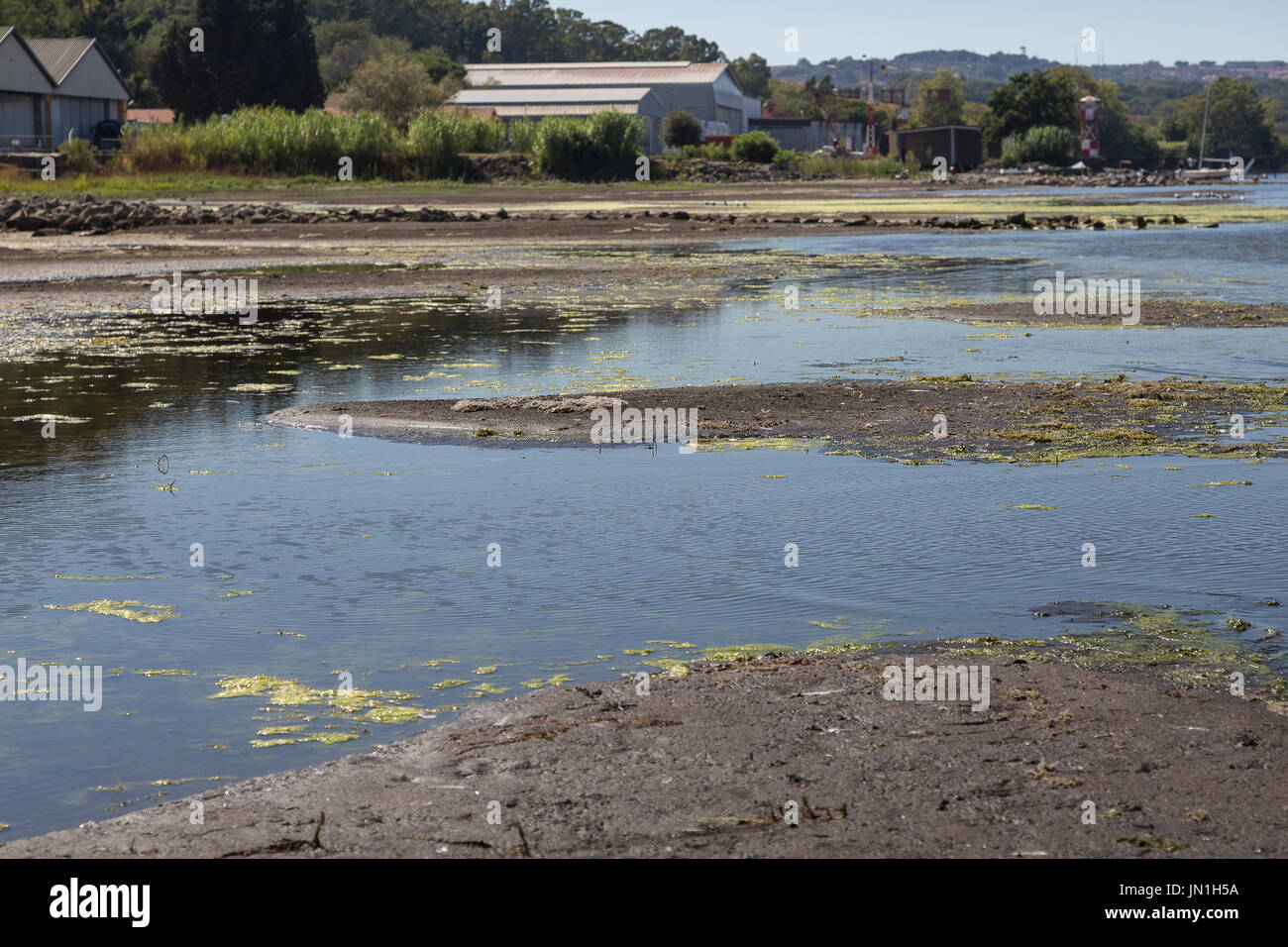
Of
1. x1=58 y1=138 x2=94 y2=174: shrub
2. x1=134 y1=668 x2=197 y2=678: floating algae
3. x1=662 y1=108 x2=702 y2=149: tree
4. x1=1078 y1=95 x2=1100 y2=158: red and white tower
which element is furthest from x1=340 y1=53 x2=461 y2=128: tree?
x1=1078 y1=95 x2=1100 y2=158: red and white tower

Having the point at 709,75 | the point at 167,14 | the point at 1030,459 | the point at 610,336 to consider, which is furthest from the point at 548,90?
the point at 1030,459

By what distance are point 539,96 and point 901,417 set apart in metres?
113

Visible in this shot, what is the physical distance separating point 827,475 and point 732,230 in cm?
3463

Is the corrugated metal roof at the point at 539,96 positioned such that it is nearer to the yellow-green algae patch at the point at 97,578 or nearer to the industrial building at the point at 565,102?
the industrial building at the point at 565,102

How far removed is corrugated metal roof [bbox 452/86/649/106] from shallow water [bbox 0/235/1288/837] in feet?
350

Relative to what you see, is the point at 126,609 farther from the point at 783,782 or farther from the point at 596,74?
the point at 596,74

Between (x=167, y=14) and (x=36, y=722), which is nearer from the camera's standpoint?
(x=36, y=722)

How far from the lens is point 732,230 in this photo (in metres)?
45.2

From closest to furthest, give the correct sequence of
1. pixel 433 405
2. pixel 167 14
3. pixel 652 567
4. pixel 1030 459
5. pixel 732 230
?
pixel 652 567 < pixel 1030 459 < pixel 433 405 < pixel 732 230 < pixel 167 14

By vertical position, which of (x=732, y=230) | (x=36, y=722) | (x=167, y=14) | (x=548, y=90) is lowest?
(x=36, y=722)

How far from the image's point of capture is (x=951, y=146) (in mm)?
143500
